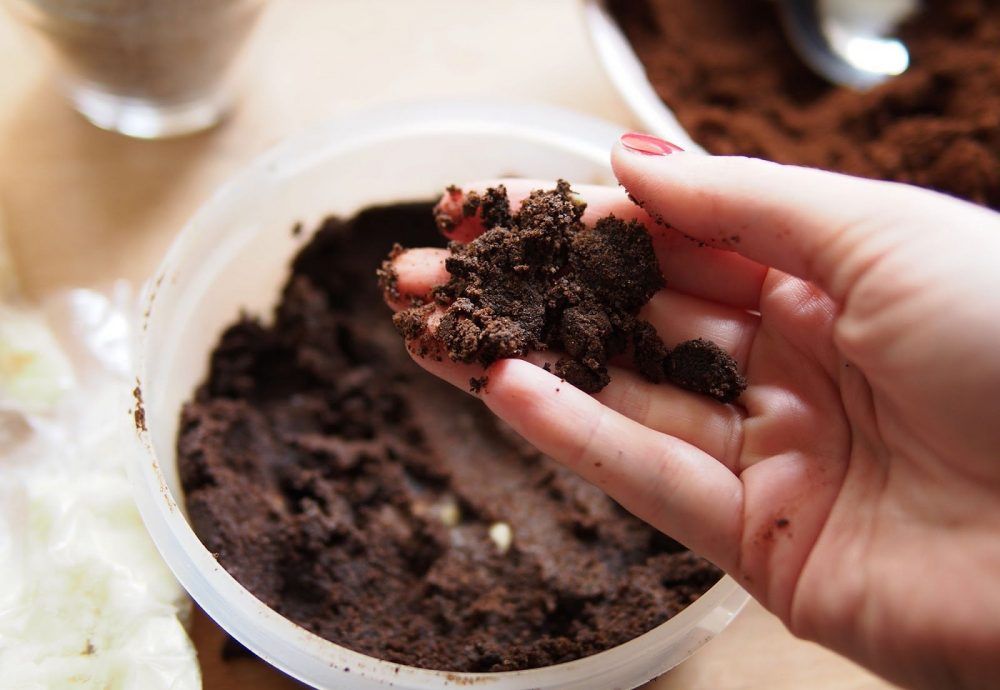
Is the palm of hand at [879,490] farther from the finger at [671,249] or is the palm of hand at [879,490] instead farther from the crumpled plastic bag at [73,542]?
the crumpled plastic bag at [73,542]

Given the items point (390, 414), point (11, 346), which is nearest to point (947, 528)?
point (390, 414)

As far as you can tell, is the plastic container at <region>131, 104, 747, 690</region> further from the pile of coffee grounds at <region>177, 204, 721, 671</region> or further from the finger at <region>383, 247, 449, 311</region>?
the finger at <region>383, 247, 449, 311</region>

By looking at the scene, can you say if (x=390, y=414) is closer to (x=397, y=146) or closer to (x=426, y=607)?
(x=426, y=607)

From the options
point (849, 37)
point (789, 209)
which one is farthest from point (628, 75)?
point (789, 209)

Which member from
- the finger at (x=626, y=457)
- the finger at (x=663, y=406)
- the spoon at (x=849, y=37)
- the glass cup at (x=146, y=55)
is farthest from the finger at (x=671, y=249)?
the spoon at (x=849, y=37)

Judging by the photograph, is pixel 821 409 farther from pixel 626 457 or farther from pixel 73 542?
pixel 73 542

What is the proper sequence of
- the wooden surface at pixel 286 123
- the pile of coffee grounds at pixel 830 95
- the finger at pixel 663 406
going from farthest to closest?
the pile of coffee grounds at pixel 830 95
the wooden surface at pixel 286 123
the finger at pixel 663 406
